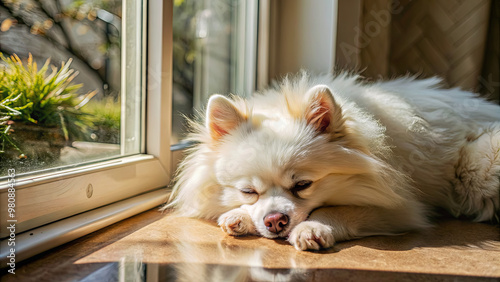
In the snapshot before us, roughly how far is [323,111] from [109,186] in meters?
0.97

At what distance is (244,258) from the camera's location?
1319 mm

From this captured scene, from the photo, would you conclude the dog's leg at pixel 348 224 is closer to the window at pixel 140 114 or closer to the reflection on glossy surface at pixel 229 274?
the reflection on glossy surface at pixel 229 274

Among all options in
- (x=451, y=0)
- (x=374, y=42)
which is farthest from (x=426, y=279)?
(x=451, y=0)

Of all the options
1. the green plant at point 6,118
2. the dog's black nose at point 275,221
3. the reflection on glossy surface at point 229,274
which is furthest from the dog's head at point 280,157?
the green plant at point 6,118

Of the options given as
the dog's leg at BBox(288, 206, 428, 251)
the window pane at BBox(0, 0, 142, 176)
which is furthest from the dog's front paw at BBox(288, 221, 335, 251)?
the window pane at BBox(0, 0, 142, 176)

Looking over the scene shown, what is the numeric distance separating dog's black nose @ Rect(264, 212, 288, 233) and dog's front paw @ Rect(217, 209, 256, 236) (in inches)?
4.2

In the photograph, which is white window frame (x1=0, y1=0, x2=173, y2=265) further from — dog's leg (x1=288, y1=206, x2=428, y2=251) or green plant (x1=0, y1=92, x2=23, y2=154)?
dog's leg (x1=288, y1=206, x2=428, y2=251)

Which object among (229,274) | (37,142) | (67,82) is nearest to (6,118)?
(37,142)

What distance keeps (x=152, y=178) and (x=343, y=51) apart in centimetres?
157

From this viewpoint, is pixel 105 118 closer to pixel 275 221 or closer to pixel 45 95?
pixel 45 95

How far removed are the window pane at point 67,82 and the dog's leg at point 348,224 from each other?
0.97 metres

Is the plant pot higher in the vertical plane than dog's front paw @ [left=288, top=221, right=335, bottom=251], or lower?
higher

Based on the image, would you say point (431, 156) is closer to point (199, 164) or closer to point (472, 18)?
point (199, 164)

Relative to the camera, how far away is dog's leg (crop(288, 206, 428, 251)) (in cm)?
141
